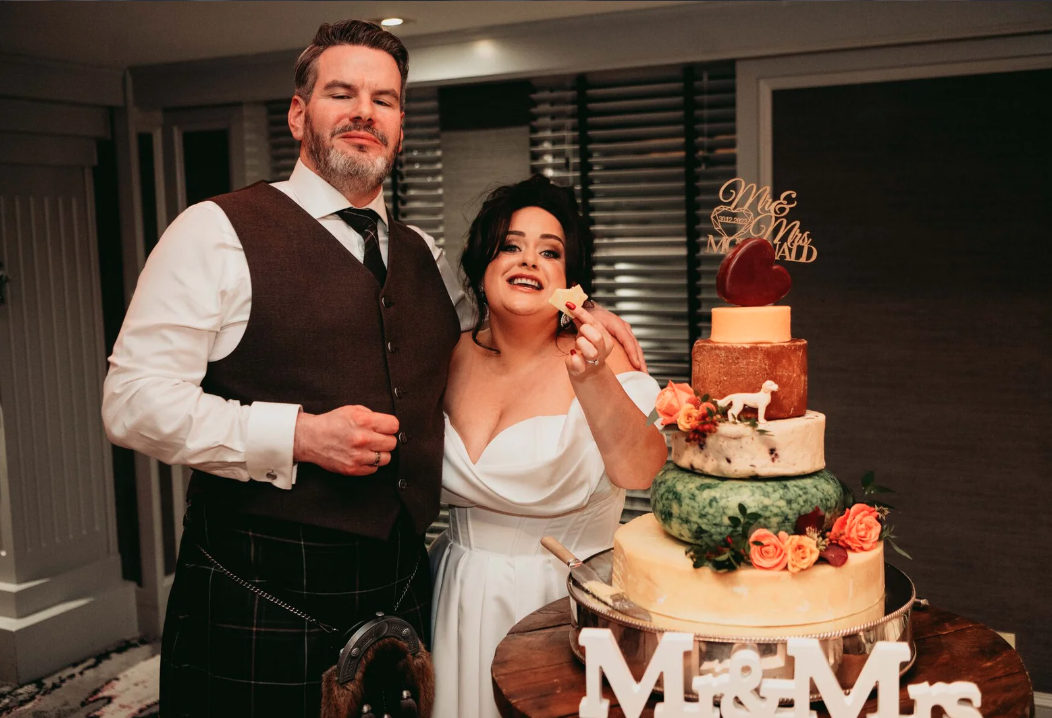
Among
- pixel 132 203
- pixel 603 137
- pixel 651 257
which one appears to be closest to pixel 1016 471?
pixel 651 257

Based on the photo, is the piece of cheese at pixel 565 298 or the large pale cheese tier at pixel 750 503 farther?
the piece of cheese at pixel 565 298

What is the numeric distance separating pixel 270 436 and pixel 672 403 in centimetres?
82

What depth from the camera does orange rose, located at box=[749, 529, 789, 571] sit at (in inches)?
63.1

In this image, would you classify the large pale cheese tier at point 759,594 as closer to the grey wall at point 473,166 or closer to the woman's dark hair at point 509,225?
the woman's dark hair at point 509,225

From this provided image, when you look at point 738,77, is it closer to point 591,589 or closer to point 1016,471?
point 1016,471

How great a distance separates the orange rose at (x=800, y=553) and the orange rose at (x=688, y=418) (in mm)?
262

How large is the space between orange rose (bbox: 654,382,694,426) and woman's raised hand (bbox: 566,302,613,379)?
233mm

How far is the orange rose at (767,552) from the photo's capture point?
5.26 feet

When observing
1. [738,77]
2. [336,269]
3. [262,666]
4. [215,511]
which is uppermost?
[738,77]

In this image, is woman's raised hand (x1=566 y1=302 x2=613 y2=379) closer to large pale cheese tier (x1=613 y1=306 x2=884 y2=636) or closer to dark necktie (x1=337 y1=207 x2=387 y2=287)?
large pale cheese tier (x1=613 y1=306 x2=884 y2=636)

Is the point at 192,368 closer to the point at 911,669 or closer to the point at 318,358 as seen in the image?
the point at 318,358

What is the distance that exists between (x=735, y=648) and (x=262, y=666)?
109 cm

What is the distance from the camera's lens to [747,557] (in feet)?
5.30

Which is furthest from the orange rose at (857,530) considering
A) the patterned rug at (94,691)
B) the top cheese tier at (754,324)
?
the patterned rug at (94,691)
